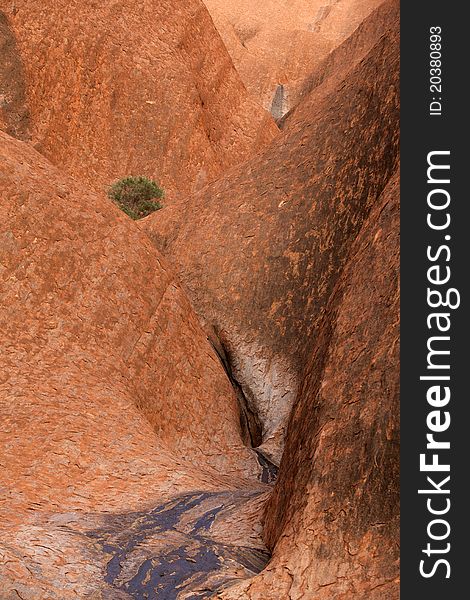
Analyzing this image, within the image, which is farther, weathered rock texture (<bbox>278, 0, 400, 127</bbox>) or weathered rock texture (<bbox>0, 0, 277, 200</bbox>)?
weathered rock texture (<bbox>0, 0, 277, 200</bbox>)

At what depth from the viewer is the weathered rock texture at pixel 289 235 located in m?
12.5

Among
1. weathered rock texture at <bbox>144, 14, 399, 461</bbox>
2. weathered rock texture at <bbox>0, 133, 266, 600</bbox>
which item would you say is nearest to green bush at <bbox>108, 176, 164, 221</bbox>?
weathered rock texture at <bbox>144, 14, 399, 461</bbox>

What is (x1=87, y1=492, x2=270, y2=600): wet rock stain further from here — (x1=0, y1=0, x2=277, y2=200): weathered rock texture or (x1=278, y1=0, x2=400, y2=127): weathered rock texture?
(x1=0, y1=0, x2=277, y2=200): weathered rock texture

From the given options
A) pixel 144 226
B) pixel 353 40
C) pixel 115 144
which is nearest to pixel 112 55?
pixel 115 144

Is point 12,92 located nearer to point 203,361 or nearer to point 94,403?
point 203,361

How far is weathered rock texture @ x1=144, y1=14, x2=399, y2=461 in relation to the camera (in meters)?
12.5

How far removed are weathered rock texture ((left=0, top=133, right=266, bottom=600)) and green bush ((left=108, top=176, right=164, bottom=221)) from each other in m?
6.99

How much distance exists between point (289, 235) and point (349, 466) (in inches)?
269

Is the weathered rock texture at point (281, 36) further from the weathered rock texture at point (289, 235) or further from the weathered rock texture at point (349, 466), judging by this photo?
the weathered rock texture at point (349, 466)

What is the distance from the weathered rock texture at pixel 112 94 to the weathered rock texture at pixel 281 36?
46.6 ft

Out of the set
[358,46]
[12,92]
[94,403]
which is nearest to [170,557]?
[94,403]

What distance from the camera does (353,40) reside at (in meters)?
25.4

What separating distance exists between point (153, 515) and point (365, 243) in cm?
259

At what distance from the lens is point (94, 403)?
33.3 feet
